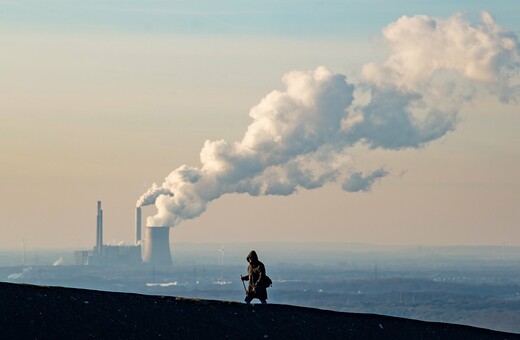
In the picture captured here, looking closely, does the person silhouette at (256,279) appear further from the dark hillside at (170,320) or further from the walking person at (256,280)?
the dark hillside at (170,320)

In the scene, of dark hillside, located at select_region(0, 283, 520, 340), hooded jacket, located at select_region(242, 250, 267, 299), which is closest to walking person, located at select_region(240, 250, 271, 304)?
hooded jacket, located at select_region(242, 250, 267, 299)

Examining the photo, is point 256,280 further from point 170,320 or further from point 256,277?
point 170,320

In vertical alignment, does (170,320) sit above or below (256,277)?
below

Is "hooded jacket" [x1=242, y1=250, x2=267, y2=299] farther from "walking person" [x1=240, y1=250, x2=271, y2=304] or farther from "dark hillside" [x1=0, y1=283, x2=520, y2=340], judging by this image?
"dark hillside" [x1=0, y1=283, x2=520, y2=340]

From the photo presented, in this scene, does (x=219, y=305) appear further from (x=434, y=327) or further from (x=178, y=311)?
(x=434, y=327)

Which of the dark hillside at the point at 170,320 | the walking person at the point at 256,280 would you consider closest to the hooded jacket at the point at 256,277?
the walking person at the point at 256,280

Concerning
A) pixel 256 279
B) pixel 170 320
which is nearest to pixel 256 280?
pixel 256 279

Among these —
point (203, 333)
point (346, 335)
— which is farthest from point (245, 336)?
point (346, 335)

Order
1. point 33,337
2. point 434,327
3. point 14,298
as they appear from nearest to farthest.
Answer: point 33,337 < point 14,298 < point 434,327
